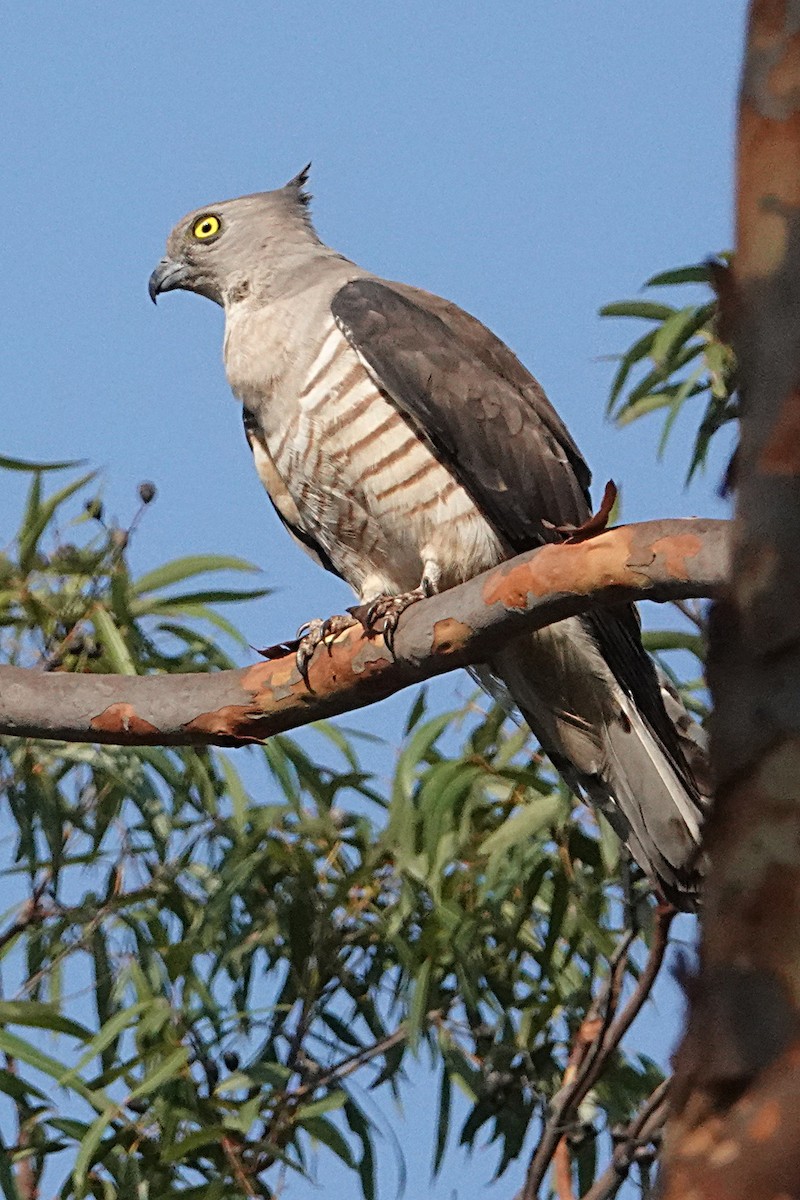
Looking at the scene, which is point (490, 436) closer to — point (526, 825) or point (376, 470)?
point (376, 470)

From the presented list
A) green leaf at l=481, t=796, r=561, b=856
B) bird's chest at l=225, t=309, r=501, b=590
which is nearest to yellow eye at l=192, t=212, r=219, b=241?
bird's chest at l=225, t=309, r=501, b=590

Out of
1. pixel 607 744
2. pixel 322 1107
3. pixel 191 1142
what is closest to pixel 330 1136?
pixel 322 1107

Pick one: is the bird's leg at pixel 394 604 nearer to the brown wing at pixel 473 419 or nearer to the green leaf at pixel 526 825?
the brown wing at pixel 473 419

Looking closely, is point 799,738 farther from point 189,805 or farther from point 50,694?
point 189,805

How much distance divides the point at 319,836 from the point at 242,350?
4.36 feet

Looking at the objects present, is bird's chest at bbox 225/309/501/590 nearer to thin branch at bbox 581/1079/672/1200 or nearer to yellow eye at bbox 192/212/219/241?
yellow eye at bbox 192/212/219/241

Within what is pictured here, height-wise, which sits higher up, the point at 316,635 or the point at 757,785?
the point at 316,635

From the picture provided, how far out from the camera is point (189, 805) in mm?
4988

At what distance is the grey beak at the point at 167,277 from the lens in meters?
5.49

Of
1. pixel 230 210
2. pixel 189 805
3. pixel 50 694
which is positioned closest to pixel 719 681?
pixel 50 694

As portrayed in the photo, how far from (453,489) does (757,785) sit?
10.8 feet

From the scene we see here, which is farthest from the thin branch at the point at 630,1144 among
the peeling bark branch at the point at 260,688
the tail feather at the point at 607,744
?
the peeling bark branch at the point at 260,688

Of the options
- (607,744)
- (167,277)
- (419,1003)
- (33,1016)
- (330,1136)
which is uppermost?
(167,277)

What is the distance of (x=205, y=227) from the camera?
18.0ft
